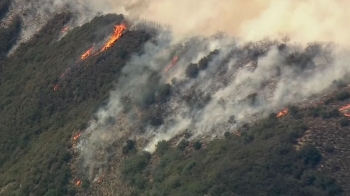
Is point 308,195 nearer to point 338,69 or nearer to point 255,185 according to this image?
point 255,185

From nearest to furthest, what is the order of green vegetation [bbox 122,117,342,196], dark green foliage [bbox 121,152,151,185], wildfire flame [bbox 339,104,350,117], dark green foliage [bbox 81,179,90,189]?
green vegetation [bbox 122,117,342,196]
wildfire flame [bbox 339,104,350,117]
dark green foliage [bbox 121,152,151,185]
dark green foliage [bbox 81,179,90,189]

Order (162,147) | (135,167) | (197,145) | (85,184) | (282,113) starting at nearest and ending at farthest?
(282,113)
(197,145)
(135,167)
(162,147)
(85,184)

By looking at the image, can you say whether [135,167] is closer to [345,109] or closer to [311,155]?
[311,155]

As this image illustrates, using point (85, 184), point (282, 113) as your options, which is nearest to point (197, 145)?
point (282, 113)

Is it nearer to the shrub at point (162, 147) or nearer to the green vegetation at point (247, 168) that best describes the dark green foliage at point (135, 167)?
the green vegetation at point (247, 168)

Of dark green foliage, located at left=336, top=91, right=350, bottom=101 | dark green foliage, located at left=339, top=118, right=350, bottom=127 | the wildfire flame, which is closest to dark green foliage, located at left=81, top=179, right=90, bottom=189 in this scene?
dark green foliage, located at left=336, top=91, right=350, bottom=101

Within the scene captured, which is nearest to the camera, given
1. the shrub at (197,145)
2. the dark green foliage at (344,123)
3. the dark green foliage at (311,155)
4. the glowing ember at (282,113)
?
the dark green foliage at (311,155)

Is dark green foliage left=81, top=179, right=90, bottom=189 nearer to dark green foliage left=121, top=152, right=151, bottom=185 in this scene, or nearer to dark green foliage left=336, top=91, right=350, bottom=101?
dark green foliage left=121, top=152, right=151, bottom=185

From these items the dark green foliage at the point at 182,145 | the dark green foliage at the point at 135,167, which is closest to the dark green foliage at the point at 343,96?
the dark green foliage at the point at 182,145

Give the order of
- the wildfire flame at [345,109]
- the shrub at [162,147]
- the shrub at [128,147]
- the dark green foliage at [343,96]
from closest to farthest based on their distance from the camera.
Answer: the wildfire flame at [345,109], the dark green foliage at [343,96], the shrub at [162,147], the shrub at [128,147]

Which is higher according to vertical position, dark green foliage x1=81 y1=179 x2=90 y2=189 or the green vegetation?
dark green foliage x1=81 y1=179 x2=90 y2=189
